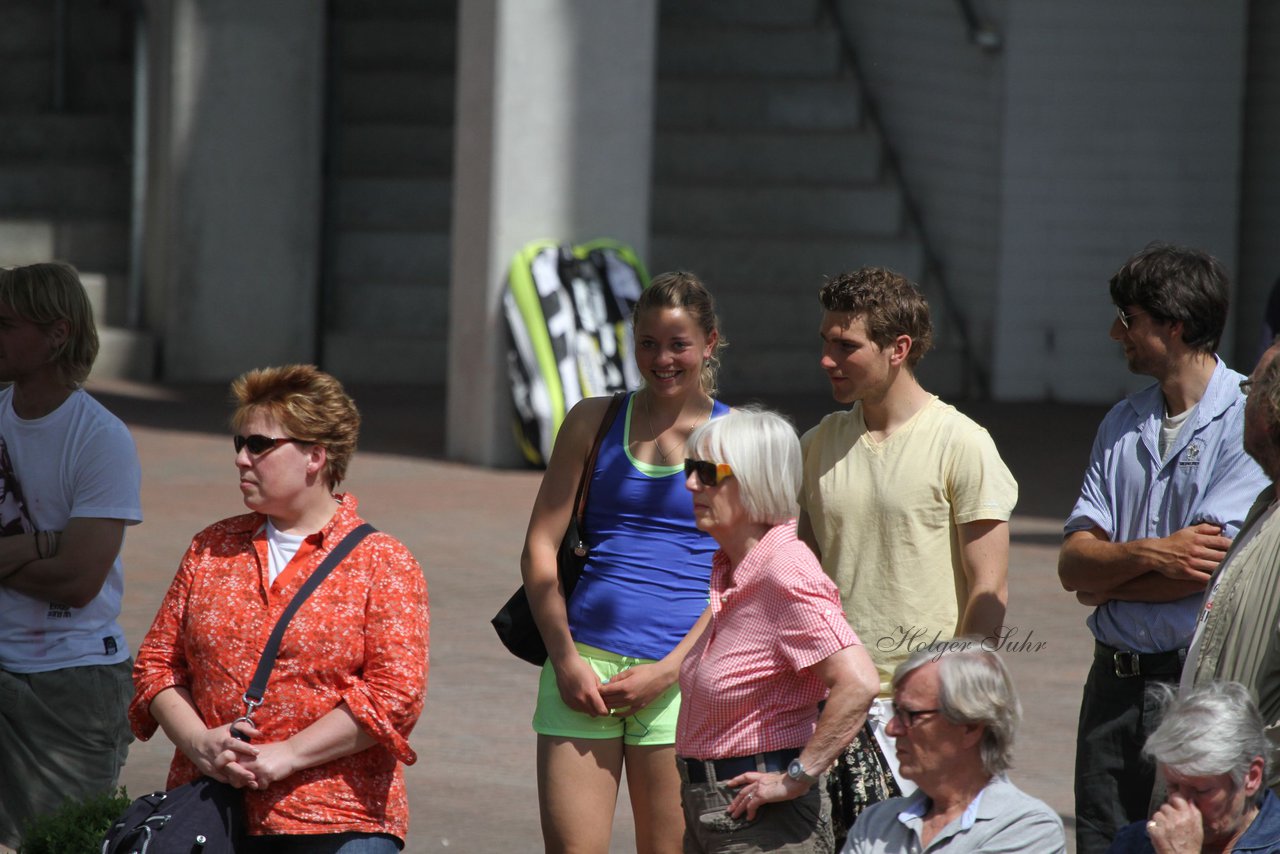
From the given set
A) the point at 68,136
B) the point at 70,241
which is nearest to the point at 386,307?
the point at 70,241

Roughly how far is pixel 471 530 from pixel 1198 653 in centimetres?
845

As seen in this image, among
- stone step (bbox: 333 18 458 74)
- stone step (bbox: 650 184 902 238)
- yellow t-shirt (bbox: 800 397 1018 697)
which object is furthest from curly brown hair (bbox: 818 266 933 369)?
stone step (bbox: 333 18 458 74)

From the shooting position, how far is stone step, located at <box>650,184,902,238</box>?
20.7m

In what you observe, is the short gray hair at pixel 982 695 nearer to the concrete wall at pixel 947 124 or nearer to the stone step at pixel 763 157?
the concrete wall at pixel 947 124

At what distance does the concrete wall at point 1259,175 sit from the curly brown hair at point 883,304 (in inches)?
619

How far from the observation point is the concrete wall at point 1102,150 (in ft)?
62.4

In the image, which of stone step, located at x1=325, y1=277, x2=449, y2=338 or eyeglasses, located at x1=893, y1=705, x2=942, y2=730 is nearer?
eyeglasses, located at x1=893, y1=705, x2=942, y2=730

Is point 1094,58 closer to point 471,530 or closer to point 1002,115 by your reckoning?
point 1002,115

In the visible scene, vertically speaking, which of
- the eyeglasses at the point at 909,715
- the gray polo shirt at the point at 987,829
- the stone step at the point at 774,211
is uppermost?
the stone step at the point at 774,211

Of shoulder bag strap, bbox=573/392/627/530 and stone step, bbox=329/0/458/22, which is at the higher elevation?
stone step, bbox=329/0/458/22

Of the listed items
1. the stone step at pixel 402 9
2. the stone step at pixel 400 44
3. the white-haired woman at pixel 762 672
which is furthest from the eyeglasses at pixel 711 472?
the stone step at pixel 402 9

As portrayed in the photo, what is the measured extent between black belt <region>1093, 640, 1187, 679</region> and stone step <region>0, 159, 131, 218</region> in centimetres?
1869

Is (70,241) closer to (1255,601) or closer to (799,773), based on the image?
(799,773)

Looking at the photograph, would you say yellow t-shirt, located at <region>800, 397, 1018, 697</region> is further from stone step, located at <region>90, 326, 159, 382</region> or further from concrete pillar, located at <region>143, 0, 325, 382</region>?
stone step, located at <region>90, 326, 159, 382</region>
